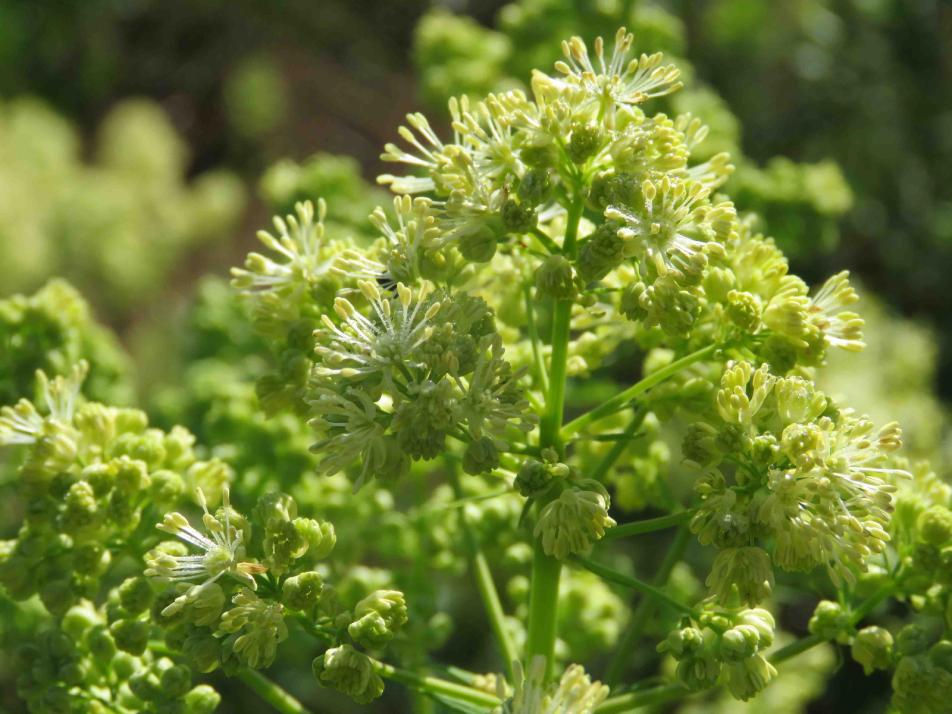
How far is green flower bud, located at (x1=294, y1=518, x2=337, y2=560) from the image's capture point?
2.80 feet

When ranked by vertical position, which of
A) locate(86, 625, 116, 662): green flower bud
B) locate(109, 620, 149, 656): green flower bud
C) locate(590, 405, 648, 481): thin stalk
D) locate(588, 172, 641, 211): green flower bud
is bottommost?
locate(86, 625, 116, 662): green flower bud

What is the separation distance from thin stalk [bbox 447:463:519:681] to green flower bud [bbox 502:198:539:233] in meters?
0.34

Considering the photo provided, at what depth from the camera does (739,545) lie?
2.67ft

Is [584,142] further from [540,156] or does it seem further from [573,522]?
[573,522]

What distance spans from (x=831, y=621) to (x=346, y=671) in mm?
386

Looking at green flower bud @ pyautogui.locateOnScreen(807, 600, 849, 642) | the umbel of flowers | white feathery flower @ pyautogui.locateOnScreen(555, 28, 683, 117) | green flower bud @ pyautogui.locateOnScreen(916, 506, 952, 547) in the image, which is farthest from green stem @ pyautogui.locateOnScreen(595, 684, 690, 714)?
white feathery flower @ pyautogui.locateOnScreen(555, 28, 683, 117)

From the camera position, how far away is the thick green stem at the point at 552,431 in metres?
0.90

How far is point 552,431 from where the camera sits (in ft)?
2.96

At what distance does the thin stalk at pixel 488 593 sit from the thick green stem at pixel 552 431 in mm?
38

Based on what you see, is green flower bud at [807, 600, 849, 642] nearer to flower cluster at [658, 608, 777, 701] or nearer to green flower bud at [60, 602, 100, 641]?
flower cluster at [658, 608, 777, 701]

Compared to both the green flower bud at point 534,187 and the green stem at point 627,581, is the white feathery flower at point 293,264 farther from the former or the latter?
the green stem at point 627,581

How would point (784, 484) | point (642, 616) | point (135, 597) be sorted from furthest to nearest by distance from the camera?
point (642, 616) → point (135, 597) → point (784, 484)

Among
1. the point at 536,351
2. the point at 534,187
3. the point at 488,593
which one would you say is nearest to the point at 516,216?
the point at 534,187

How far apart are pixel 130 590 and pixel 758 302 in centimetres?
52
